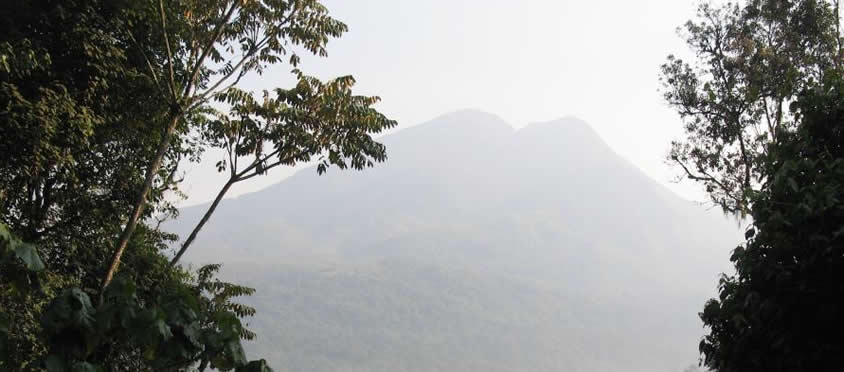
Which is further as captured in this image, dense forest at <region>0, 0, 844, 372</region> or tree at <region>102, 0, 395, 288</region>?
tree at <region>102, 0, 395, 288</region>

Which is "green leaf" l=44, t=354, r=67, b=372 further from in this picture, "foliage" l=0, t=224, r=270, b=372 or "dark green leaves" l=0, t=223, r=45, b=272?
"dark green leaves" l=0, t=223, r=45, b=272

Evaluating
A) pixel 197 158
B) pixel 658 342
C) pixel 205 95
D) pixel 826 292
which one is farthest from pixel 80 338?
pixel 658 342

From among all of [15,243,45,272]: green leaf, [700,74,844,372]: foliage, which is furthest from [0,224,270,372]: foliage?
[700,74,844,372]: foliage

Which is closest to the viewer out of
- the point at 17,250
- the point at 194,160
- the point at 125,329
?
the point at 17,250

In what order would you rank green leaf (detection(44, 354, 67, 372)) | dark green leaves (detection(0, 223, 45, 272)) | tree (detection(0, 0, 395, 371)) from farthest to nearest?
tree (detection(0, 0, 395, 371)), green leaf (detection(44, 354, 67, 372)), dark green leaves (detection(0, 223, 45, 272))

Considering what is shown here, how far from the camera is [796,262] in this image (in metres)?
5.10

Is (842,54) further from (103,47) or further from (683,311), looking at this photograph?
(683,311)

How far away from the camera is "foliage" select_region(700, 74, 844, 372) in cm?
479

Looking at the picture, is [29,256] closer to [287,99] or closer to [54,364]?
[54,364]

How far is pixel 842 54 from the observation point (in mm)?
12984

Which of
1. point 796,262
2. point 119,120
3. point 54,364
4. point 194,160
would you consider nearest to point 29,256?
point 54,364

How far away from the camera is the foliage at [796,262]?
4789mm

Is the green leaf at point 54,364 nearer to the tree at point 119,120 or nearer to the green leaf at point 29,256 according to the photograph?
the green leaf at point 29,256

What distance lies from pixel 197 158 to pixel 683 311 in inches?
7733
